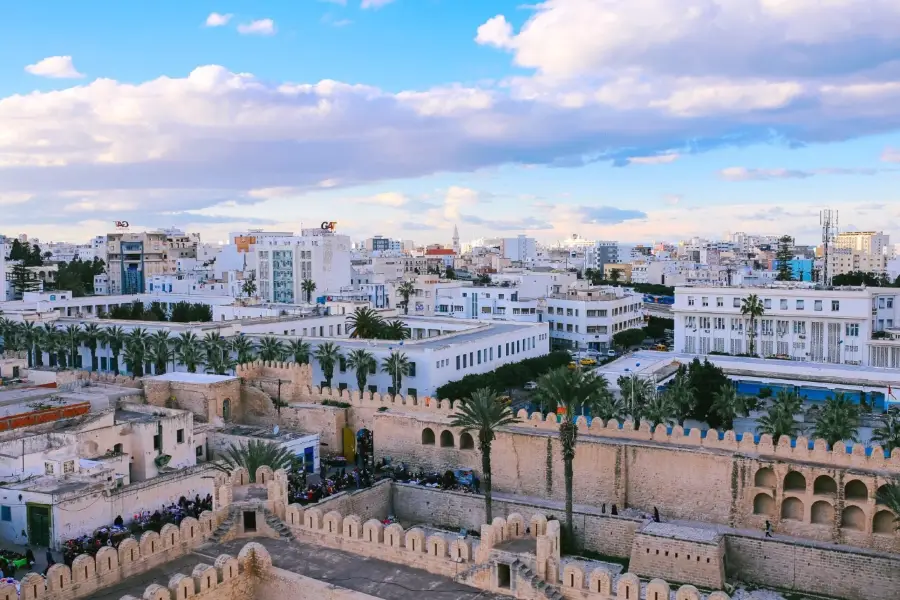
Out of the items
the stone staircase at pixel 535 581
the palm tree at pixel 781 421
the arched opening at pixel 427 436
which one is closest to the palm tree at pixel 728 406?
the palm tree at pixel 781 421

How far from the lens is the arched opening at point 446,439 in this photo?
30497mm

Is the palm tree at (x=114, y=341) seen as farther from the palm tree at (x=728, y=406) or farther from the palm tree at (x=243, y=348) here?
the palm tree at (x=728, y=406)

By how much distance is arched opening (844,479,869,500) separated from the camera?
78.8 feet

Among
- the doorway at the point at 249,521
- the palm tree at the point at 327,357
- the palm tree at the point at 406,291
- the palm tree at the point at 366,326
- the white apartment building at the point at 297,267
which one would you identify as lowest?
the doorway at the point at 249,521

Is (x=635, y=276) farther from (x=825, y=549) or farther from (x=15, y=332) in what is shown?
(x=825, y=549)

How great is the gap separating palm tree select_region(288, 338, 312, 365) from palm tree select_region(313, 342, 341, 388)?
794 mm

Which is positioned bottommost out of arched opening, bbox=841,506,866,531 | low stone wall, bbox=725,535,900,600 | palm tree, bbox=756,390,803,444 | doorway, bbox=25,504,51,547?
low stone wall, bbox=725,535,900,600

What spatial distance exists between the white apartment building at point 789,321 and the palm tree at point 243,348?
31806 millimetres

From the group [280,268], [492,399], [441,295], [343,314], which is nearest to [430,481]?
[492,399]

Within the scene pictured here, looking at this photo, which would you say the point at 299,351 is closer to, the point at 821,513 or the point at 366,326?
the point at 366,326

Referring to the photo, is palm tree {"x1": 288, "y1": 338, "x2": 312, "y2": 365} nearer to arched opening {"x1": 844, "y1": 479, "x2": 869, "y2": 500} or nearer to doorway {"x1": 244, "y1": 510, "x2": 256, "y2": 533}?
doorway {"x1": 244, "y1": 510, "x2": 256, "y2": 533}

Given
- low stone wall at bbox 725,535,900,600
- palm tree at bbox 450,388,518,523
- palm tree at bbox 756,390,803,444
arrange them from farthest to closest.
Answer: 1. palm tree at bbox 756,390,803,444
2. palm tree at bbox 450,388,518,523
3. low stone wall at bbox 725,535,900,600

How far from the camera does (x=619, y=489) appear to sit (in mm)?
27062

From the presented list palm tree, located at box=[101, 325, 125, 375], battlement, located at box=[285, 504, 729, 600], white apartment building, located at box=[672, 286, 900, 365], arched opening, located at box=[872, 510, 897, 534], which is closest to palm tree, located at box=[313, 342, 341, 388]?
palm tree, located at box=[101, 325, 125, 375]
